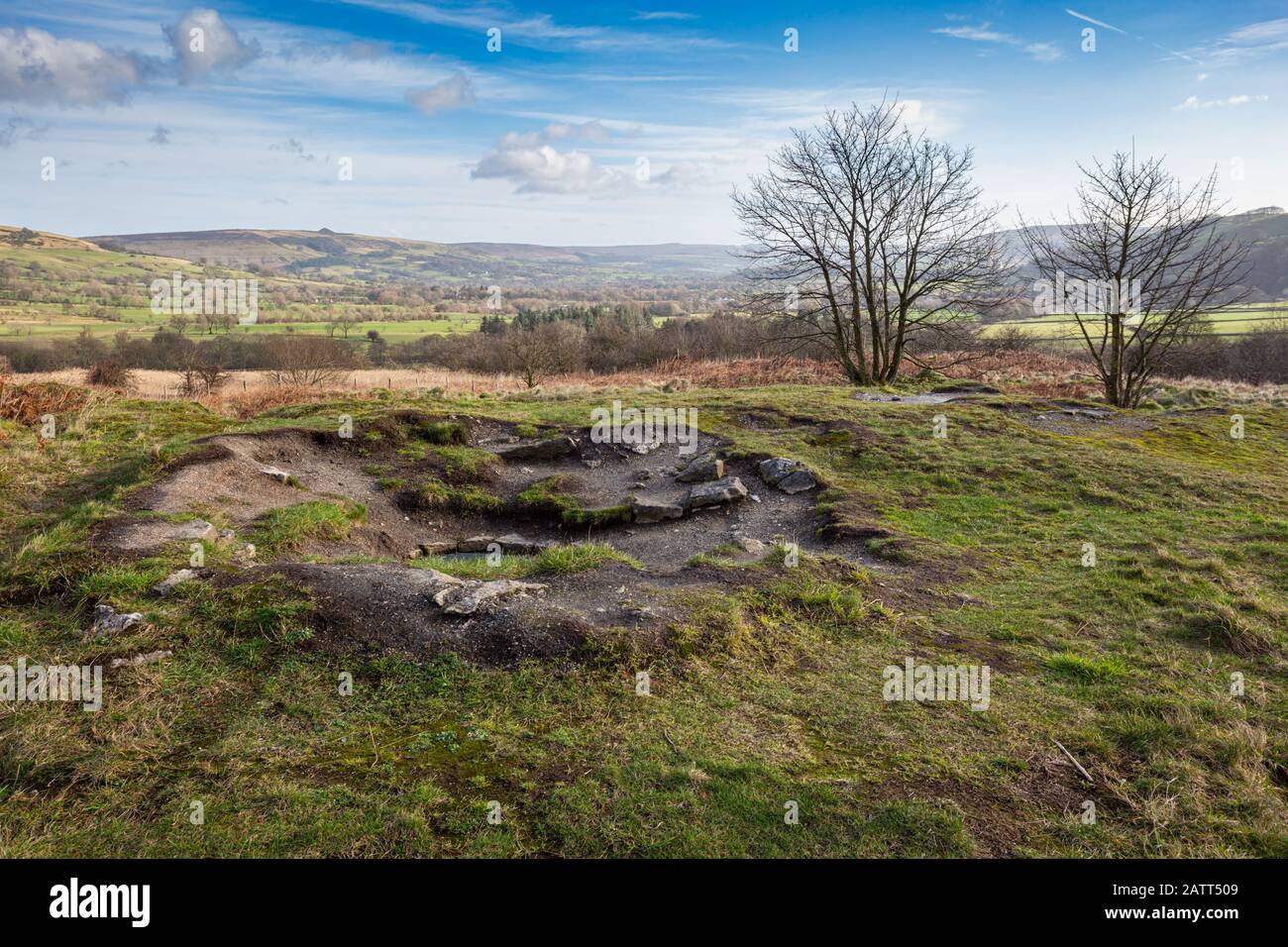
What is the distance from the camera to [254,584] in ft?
21.4

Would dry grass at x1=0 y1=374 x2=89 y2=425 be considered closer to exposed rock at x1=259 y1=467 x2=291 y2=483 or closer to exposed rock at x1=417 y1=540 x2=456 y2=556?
exposed rock at x1=259 y1=467 x2=291 y2=483

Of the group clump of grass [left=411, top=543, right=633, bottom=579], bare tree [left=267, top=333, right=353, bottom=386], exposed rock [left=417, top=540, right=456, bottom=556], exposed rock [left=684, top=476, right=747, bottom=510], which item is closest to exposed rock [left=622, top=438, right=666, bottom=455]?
exposed rock [left=684, top=476, right=747, bottom=510]

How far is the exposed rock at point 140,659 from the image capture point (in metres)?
5.49

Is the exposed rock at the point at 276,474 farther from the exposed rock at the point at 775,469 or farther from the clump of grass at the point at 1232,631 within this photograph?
the clump of grass at the point at 1232,631

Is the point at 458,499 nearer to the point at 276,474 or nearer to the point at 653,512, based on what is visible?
the point at 276,474

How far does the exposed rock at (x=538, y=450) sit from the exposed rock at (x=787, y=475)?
4036 mm

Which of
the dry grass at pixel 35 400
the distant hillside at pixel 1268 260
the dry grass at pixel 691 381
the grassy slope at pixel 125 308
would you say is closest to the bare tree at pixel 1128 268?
the dry grass at pixel 691 381

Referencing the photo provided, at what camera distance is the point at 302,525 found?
8.55 metres

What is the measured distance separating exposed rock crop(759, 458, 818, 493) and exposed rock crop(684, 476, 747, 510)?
767 mm

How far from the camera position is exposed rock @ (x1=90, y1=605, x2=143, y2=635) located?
585 centimetres

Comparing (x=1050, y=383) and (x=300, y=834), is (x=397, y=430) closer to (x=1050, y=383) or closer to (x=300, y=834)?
(x=300, y=834)

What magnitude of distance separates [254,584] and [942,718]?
6.32 metres
